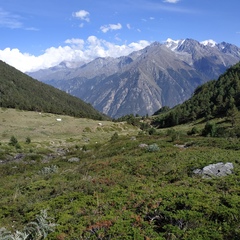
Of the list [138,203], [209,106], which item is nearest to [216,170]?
[138,203]

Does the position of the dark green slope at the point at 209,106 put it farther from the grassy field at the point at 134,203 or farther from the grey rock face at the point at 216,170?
the grey rock face at the point at 216,170

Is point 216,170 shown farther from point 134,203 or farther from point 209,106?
point 209,106

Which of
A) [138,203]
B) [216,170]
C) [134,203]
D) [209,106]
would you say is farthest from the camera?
[209,106]

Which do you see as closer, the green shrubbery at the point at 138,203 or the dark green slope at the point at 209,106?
the green shrubbery at the point at 138,203

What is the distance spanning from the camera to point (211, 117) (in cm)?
10981

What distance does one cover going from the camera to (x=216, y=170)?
56.3ft

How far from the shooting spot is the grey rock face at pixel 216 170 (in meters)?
16.7

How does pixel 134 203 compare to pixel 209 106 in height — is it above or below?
below

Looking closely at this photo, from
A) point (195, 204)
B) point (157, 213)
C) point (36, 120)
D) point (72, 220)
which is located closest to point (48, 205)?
point (72, 220)

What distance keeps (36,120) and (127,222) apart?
98499mm

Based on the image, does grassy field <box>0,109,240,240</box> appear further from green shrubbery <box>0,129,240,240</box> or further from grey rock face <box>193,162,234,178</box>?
grey rock face <box>193,162,234,178</box>

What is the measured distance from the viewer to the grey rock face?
16656mm

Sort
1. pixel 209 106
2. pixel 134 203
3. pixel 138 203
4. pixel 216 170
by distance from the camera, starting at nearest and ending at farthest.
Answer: pixel 138 203 < pixel 134 203 < pixel 216 170 < pixel 209 106

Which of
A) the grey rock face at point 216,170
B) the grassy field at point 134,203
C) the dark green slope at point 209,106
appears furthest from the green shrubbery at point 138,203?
the dark green slope at point 209,106
